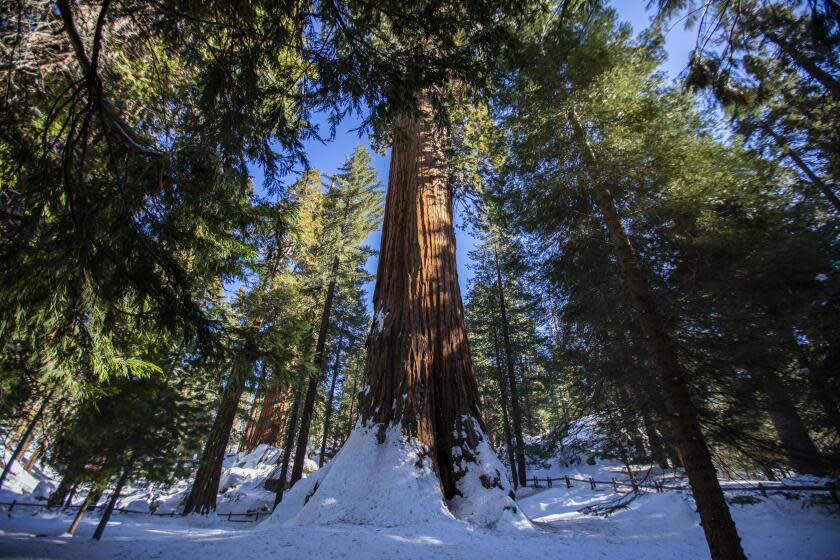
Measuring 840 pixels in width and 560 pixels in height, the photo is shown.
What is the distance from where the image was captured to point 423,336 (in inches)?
199

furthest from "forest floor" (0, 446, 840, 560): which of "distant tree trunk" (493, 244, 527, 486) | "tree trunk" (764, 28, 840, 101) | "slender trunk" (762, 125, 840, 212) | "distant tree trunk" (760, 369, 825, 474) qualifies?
"distant tree trunk" (493, 244, 527, 486)

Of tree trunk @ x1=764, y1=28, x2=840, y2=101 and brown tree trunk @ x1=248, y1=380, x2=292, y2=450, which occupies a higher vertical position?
tree trunk @ x1=764, y1=28, x2=840, y2=101

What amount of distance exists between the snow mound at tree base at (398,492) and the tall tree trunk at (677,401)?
2.06 metres

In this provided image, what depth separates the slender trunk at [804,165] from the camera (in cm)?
609

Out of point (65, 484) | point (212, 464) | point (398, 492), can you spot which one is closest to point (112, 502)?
point (65, 484)

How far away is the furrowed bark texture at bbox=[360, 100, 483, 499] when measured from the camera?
4562mm

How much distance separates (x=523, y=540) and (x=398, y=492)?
1.43m

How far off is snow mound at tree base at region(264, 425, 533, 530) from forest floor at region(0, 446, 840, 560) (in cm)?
21

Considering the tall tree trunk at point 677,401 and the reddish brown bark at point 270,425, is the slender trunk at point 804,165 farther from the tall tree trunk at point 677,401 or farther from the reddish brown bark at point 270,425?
the reddish brown bark at point 270,425

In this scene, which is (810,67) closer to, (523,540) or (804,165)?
(804,165)

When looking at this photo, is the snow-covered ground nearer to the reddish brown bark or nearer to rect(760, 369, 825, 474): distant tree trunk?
rect(760, 369, 825, 474): distant tree trunk

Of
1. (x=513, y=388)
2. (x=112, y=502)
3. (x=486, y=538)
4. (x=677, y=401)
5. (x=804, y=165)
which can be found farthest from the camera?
(x=513, y=388)

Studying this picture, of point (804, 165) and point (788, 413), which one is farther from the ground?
point (804, 165)

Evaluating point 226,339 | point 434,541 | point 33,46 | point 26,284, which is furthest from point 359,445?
point 33,46
